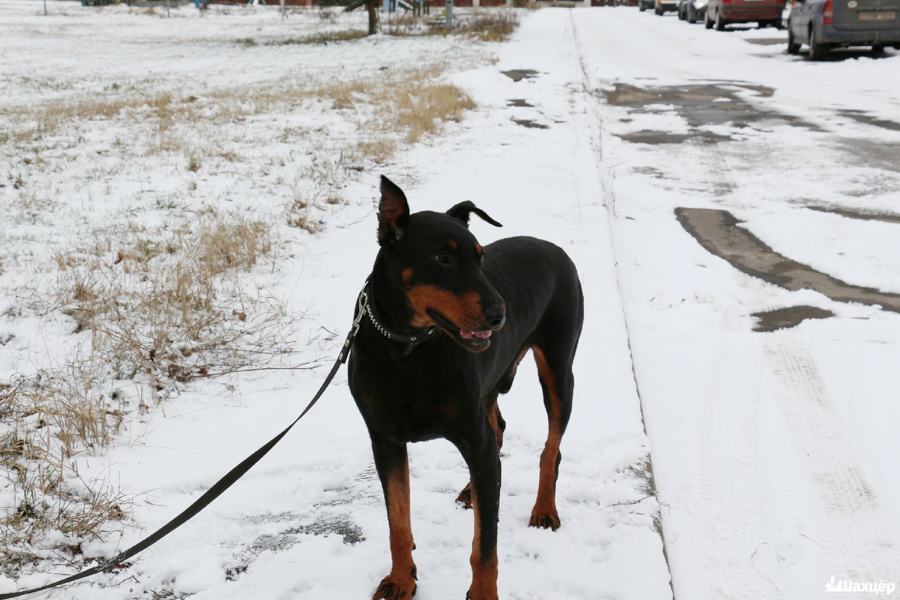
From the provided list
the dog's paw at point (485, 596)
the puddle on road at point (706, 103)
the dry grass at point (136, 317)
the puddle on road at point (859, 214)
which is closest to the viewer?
the dog's paw at point (485, 596)

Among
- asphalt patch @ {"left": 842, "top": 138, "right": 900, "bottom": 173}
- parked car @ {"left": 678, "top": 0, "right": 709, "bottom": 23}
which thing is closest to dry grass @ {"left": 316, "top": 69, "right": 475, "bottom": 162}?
asphalt patch @ {"left": 842, "top": 138, "right": 900, "bottom": 173}

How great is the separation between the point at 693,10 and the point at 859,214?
95.9 feet

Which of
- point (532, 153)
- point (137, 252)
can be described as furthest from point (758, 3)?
point (137, 252)

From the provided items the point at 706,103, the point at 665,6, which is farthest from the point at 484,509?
the point at 665,6

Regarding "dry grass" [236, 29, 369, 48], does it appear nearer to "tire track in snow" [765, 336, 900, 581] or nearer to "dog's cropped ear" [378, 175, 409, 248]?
"tire track in snow" [765, 336, 900, 581]

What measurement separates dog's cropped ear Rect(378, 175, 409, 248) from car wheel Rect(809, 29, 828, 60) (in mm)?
18811

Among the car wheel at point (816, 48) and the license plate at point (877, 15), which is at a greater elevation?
the license plate at point (877, 15)

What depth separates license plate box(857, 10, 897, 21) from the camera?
57.3 feet

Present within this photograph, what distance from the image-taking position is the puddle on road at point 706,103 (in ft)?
39.7

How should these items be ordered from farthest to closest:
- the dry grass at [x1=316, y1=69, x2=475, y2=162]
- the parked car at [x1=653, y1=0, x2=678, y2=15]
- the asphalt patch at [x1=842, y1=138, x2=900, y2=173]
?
the parked car at [x1=653, y1=0, x2=678, y2=15] < the dry grass at [x1=316, y1=69, x2=475, y2=162] < the asphalt patch at [x1=842, y1=138, x2=900, y2=173]

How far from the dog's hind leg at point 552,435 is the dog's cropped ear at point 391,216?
0.99 meters

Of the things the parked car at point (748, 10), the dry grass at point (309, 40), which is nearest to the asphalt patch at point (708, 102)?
the parked car at point (748, 10)

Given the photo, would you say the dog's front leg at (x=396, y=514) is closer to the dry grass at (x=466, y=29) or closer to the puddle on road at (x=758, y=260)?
the puddle on road at (x=758, y=260)

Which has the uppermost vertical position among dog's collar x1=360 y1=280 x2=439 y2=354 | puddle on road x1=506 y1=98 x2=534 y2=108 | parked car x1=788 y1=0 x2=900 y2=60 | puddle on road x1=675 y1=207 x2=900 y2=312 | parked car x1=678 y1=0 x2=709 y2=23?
parked car x1=678 y1=0 x2=709 y2=23
